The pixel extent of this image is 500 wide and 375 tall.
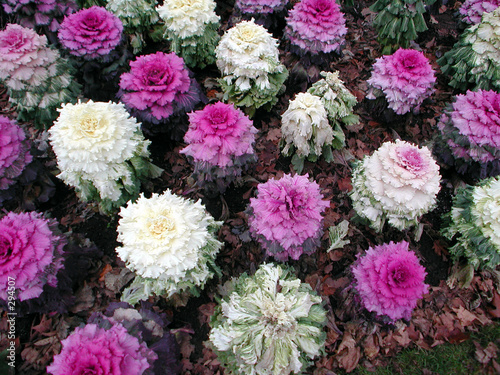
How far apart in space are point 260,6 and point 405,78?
1.87 meters

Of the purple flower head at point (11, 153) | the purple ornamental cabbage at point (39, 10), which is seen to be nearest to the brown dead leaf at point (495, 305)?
the purple flower head at point (11, 153)

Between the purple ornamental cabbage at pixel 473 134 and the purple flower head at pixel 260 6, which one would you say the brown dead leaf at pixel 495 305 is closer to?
the purple ornamental cabbage at pixel 473 134

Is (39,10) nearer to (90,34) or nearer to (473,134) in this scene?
(90,34)

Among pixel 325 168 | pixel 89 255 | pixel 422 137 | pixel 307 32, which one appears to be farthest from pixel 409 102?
pixel 89 255

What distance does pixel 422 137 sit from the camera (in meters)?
3.84

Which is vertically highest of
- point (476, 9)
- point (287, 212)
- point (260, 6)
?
point (476, 9)

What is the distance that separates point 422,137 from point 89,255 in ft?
12.0

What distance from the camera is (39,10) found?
394 centimetres

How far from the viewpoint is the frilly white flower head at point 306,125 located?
304 cm

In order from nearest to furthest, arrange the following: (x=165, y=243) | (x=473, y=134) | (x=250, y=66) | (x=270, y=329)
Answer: (x=270, y=329) → (x=165, y=243) → (x=473, y=134) → (x=250, y=66)

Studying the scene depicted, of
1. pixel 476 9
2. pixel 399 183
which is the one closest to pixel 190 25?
pixel 399 183

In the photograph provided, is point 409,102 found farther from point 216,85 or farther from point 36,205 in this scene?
point 36,205

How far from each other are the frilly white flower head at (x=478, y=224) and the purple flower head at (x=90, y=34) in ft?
11.9

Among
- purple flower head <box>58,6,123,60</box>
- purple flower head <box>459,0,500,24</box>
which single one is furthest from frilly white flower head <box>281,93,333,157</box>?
purple flower head <box>459,0,500,24</box>
